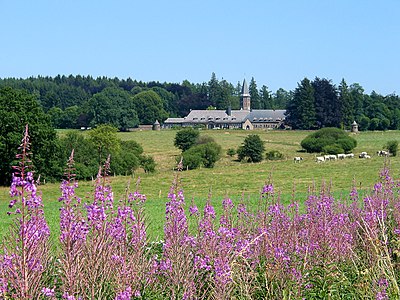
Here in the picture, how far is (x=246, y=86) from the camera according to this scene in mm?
186750

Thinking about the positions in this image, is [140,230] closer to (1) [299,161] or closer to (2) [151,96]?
(1) [299,161]

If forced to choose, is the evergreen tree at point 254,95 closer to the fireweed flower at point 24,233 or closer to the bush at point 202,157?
the bush at point 202,157

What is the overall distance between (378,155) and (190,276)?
58852 millimetres

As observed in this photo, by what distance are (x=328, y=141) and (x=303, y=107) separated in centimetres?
4096

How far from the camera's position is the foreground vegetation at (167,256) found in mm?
4219

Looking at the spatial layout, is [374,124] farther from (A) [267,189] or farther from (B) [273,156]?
(A) [267,189]

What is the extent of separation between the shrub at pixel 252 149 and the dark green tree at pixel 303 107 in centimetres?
4744

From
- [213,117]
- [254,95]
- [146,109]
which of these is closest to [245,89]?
[254,95]

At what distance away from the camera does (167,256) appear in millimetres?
5613

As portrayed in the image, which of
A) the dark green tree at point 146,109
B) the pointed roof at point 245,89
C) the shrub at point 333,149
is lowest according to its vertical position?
the shrub at point 333,149

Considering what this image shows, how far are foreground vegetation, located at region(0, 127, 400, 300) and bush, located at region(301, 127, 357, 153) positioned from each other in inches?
2485

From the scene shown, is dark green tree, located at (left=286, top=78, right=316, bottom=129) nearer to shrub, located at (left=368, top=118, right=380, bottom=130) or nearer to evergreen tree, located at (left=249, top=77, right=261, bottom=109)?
shrub, located at (left=368, top=118, right=380, bottom=130)

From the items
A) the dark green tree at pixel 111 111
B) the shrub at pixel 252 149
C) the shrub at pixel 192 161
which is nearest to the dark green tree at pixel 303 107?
the dark green tree at pixel 111 111

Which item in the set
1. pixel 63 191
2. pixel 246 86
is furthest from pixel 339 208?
pixel 246 86
